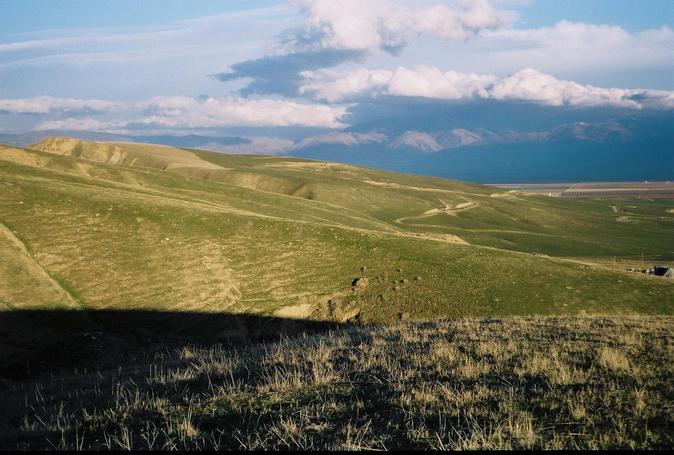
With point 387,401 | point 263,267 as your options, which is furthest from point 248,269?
point 387,401

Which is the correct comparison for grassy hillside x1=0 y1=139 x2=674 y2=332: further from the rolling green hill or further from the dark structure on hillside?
the dark structure on hillside

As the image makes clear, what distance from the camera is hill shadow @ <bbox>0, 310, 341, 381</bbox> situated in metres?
29.2

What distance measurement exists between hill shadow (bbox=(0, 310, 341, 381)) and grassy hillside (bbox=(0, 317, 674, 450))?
13.1 meters

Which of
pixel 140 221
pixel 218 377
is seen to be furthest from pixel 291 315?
pixel 218 377

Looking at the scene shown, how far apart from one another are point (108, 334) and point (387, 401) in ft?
93.3

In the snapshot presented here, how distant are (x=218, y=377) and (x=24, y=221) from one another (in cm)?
4292

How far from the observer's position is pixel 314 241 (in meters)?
54.9

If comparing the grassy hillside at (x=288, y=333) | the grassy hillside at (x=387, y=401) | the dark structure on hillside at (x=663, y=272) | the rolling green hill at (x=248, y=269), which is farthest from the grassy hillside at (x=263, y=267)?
the grassy hillside at (x=387, y=401)

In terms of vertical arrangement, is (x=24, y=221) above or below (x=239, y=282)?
above

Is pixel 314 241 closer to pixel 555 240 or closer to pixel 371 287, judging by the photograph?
pixel 371 287

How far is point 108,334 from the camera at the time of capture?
111 feet

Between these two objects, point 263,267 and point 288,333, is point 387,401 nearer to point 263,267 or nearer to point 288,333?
point 288,333

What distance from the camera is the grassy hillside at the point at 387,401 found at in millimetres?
9375

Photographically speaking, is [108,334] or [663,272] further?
[663,272]
